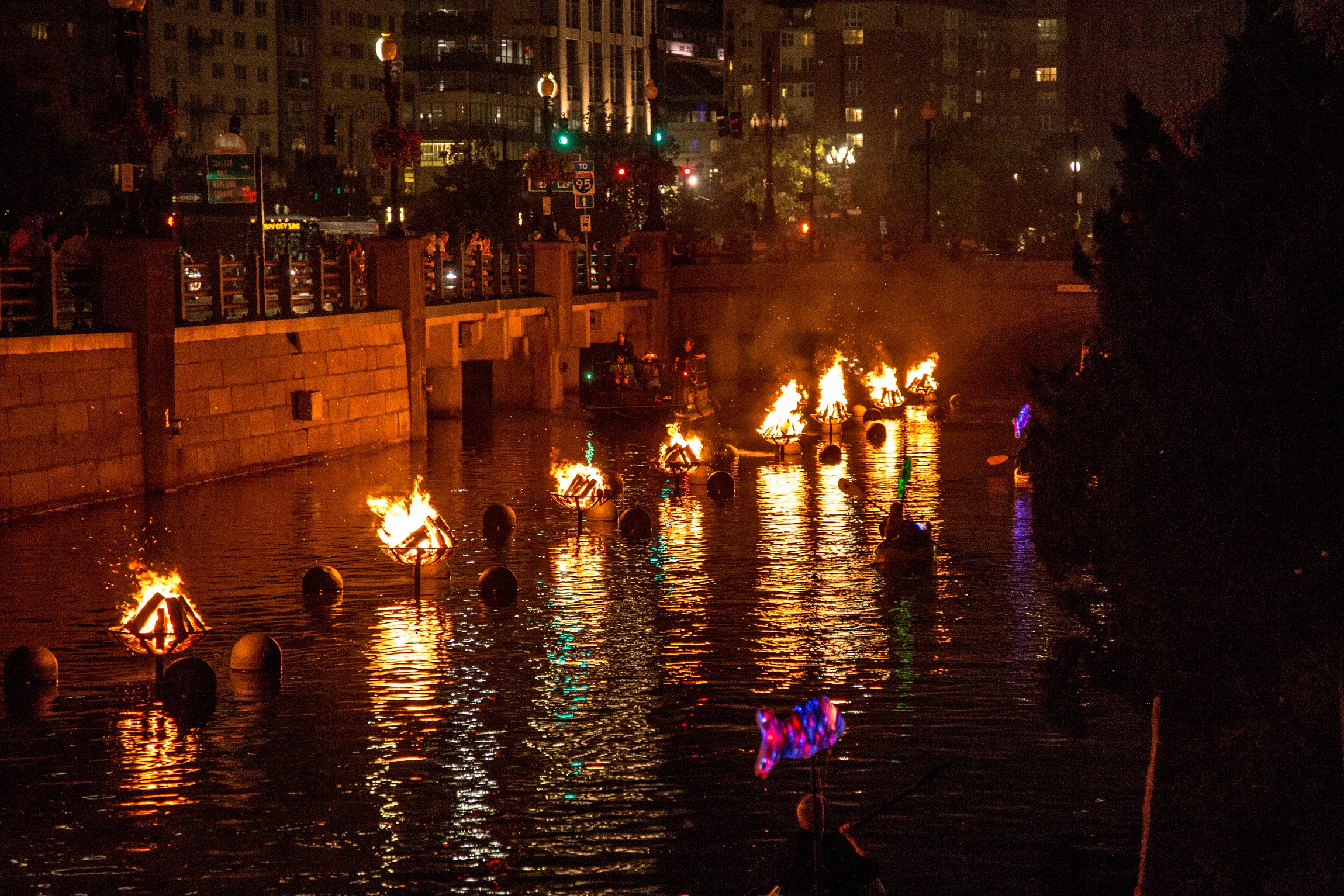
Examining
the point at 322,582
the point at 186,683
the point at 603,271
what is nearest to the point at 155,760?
the point at 186,683

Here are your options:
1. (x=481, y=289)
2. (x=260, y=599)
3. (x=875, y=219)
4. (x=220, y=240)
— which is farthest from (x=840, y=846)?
(x=875, y=219)

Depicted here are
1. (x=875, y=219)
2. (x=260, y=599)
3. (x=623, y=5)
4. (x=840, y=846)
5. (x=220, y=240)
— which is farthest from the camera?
(x=623, y=5)

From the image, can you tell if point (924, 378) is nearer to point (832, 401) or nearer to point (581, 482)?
point (832, 401)

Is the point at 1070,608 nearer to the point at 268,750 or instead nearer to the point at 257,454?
the point at 268,750

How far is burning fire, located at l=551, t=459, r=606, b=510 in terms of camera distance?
92.4ft

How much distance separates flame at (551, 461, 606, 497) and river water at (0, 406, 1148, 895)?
642mm

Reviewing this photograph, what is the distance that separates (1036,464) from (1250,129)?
8.82 feet

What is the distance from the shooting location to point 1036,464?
12453 mm

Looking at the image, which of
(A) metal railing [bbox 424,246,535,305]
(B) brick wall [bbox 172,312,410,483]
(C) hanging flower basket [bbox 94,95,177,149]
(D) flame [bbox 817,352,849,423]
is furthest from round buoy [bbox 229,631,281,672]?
(D) flame [bbox 817,352,849,423]

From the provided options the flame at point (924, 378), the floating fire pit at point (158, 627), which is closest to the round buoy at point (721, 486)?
the floating fire pit at point (158, 627)

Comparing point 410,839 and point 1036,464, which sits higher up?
point 1036,464

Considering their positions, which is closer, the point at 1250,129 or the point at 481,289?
the point at 1250,129

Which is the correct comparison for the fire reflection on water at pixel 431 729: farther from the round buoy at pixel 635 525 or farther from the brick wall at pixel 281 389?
the brick wall at pixel 281 389

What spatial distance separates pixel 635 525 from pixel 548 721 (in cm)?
1081
